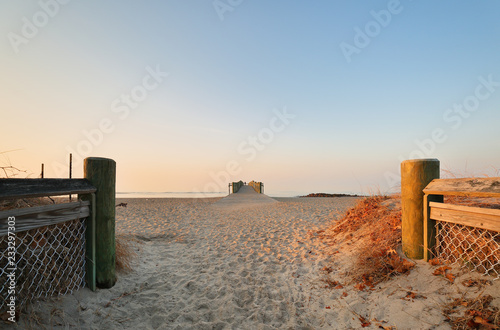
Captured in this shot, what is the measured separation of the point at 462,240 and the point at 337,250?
2.59 meters

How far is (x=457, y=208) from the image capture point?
3.33m

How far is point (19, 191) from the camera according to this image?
Result: 2.45 meters

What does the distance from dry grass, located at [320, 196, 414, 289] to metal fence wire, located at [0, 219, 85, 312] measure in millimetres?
4090

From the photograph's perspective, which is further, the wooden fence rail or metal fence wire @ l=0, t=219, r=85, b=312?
the wooden fence rail

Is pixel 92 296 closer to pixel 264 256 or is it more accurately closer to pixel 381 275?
pixel 264 256

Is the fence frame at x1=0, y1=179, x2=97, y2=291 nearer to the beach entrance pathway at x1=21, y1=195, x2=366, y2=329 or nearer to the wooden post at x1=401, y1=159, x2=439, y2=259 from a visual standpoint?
the beach entrance pathway at x1=21, y1=195, x2=366, y2=329

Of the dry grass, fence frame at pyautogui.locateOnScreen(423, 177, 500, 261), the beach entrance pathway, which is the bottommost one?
the beach entrance pathway

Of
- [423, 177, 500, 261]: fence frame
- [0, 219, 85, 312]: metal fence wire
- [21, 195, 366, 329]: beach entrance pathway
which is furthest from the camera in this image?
[21, 195, 366, 329]: beach entrance pathway

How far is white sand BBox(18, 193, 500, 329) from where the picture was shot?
9.84 ft

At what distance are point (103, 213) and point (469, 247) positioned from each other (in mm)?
4985

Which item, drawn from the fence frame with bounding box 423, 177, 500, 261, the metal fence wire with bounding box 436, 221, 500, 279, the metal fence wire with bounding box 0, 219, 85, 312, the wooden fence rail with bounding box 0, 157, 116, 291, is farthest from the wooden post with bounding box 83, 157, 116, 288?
the metal fence wire with bounding box 436, 221, 500, 279

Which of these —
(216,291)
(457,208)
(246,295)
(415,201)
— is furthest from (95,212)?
(457,208)

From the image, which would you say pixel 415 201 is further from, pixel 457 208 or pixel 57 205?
pixel 57 205

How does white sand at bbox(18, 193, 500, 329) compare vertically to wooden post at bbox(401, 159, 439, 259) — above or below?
below
